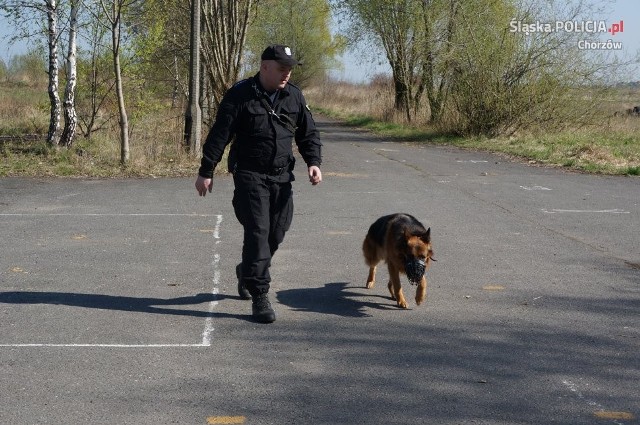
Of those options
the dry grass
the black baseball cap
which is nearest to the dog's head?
the black baseball cap

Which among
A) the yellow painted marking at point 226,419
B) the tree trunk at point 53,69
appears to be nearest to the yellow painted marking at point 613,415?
the yellow painted marking at point 226,419

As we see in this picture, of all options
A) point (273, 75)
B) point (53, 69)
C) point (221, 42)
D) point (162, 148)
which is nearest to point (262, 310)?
point (273, 75)

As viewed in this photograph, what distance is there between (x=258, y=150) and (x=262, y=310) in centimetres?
123

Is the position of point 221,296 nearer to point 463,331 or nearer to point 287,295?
point 287,295

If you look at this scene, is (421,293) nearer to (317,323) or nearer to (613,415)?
(317,323)

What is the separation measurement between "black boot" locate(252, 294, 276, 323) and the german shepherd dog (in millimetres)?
1084

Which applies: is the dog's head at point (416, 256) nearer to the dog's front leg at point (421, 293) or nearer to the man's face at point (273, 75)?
the dog's front leg at point (421, 293)

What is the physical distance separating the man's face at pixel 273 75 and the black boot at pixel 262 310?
161cm

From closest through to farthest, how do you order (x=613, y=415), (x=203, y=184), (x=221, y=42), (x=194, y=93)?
(x=613, y=415), (x=203, y=184), (x=194, y=93), (x=221, y=42)

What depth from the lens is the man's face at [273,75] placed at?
21.8 ft

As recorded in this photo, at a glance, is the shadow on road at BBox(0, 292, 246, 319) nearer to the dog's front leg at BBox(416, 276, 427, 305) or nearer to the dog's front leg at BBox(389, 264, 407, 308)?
the dog's front leg at BBox(389, 264, 407, 308)

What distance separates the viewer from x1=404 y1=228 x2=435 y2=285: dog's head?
688 centimetres

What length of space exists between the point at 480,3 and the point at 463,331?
2634 centimetres

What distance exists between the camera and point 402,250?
7.07 metres
